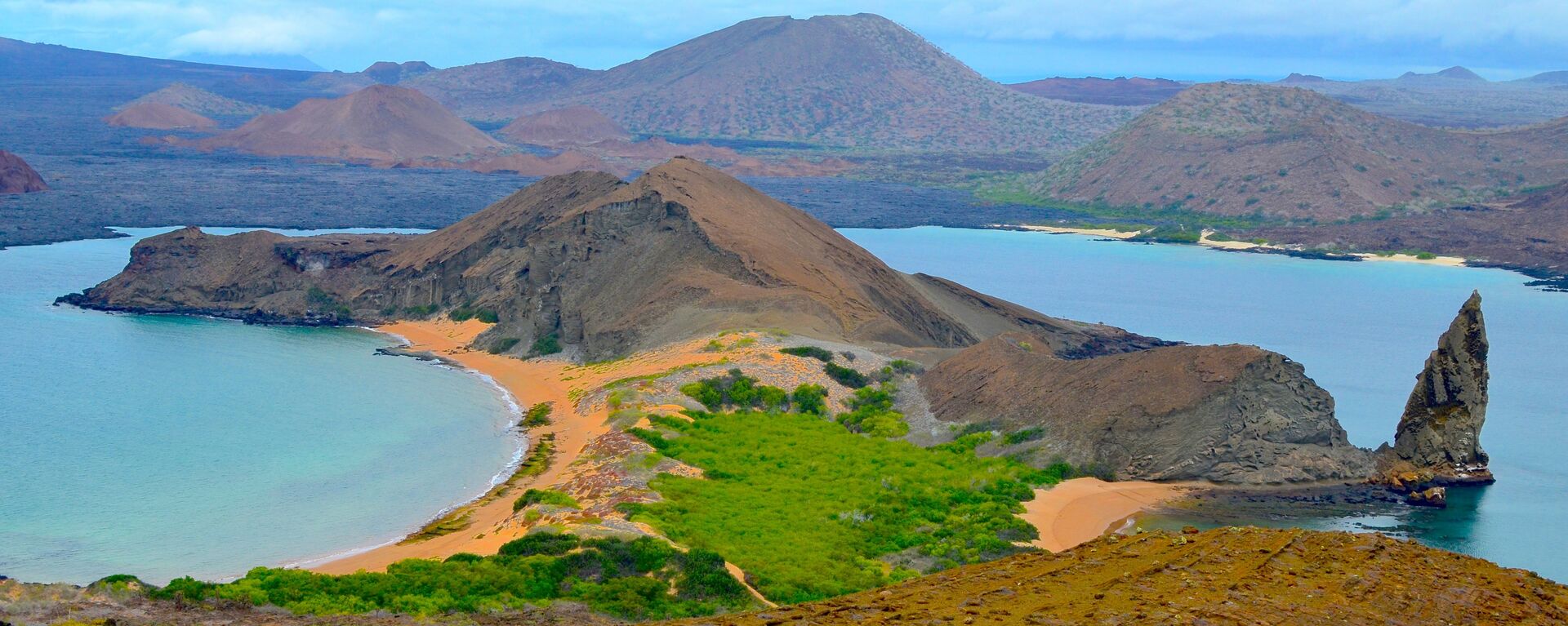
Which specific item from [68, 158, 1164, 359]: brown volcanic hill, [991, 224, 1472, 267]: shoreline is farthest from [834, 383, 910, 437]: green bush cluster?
[991, 224, 1472, 267]: shoreline

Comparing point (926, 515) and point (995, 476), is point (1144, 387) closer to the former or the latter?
point (995, 476)

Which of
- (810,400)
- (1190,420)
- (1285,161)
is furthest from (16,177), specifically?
(1285,161)

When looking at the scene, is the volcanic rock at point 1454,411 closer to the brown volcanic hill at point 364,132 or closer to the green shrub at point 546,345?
the green shrub at point 546,345

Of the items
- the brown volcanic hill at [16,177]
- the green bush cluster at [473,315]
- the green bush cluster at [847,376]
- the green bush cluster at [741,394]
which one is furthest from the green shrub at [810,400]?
the brown volcanic hill at [16,177]

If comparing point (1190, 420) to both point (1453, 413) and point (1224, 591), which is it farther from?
point (1224, 591)

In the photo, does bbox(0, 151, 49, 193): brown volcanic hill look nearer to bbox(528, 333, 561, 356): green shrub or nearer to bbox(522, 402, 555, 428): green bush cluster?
bbox(528, 333, 561, 356): green shrub
